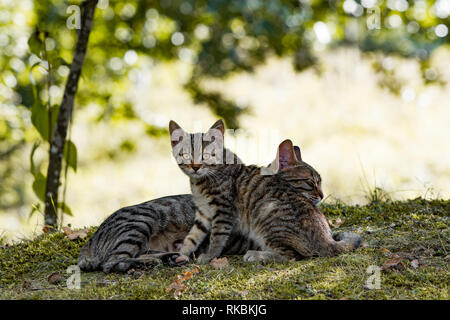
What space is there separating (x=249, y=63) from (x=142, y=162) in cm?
426

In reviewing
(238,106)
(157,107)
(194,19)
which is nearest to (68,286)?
(238,106)

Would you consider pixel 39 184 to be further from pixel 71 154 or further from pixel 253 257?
pixel 253 257

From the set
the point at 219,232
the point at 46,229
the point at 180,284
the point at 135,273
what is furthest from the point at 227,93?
the point at 180,284

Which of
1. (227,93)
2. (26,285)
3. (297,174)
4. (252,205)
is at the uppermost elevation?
(227,93)

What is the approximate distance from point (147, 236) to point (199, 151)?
863 millimetres

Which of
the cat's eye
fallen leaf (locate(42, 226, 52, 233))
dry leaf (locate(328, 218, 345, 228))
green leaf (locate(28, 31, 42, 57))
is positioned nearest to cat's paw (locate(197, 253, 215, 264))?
the cat's eye

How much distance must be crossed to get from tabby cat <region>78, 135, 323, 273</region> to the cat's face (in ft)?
1.02

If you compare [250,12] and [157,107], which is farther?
[157,107]

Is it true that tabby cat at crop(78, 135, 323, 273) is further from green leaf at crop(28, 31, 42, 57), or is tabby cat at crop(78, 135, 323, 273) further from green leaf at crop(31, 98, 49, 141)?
green leaf at crop(28, 31, 42, 57)

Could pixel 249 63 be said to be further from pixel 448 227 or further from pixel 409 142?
pixel 448 227

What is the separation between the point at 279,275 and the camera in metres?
3.18

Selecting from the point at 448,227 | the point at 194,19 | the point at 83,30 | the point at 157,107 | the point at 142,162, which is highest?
the point at 194,19

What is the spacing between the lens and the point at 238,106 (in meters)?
8.91
